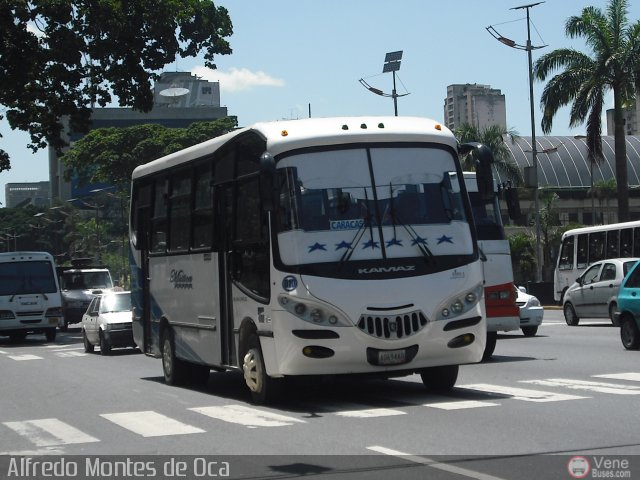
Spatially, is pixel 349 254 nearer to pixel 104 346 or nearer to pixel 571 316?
pixel 104 346

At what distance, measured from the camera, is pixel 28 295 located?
36.0 meters

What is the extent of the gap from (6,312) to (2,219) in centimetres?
11375

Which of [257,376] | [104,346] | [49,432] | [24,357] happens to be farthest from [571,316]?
[49,432]

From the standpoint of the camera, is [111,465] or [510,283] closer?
[111,465]

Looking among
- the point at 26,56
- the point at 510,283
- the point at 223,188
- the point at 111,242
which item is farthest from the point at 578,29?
the point at 111,242

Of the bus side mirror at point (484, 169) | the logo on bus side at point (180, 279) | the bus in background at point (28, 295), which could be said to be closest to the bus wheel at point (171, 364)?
the logo on bus side at point (180, 279)

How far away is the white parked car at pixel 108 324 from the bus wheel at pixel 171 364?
32.3ft

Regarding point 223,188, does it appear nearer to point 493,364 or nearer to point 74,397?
point 74,397

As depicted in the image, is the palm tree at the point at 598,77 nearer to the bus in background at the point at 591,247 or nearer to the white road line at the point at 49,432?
the bus in background at the point at 591,247

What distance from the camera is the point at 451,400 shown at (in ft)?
43.5

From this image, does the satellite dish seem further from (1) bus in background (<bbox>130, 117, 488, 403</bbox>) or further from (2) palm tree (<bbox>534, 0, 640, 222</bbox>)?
(1) bus in background (<bbox>130, 117, 488, 403</bbox>)

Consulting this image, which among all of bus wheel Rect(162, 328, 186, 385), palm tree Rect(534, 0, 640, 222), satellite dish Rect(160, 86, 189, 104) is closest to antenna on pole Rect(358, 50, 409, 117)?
palm tree Rect(534, 0, 640, 222)

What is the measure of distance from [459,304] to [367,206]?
1.51 m

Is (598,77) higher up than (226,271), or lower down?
higher up
